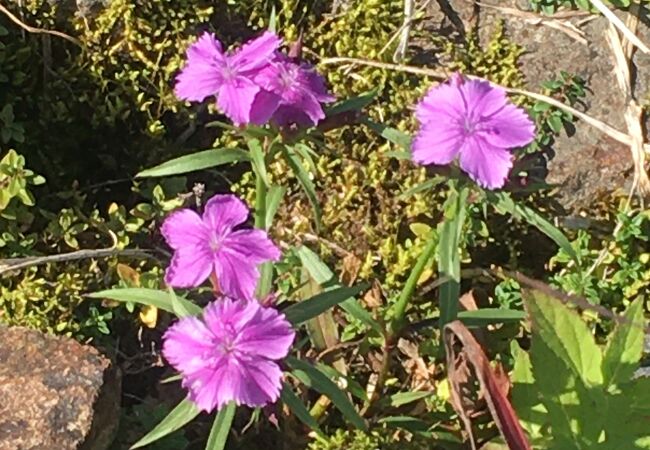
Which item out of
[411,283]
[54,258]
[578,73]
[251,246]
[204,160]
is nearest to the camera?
[251,246]

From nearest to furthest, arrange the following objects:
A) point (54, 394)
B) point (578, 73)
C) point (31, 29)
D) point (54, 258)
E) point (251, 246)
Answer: point (251, 246) < point (54, 394) < point (54, 258) < point (31, 29) < point (578, 73)

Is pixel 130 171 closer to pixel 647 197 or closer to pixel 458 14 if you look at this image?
pixel 458 14

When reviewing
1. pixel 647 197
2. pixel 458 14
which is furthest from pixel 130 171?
pixel 647 197

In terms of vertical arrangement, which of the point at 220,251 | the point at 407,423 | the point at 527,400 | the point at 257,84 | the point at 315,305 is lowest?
the point at 407,423

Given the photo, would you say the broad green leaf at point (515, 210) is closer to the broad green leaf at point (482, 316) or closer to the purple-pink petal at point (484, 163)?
the purple-pink petal at point (484, 163)

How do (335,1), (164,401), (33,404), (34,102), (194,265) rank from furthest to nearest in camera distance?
1. (335,1)
2. (34,102)
3. (164,401)
4. (33,404)
5. (194,265)

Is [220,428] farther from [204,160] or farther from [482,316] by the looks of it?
[482,316]

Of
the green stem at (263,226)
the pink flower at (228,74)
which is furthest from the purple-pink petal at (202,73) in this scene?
the green stem at (263,226)

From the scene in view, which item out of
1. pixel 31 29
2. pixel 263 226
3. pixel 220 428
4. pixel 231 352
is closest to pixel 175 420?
pixel 220 428
